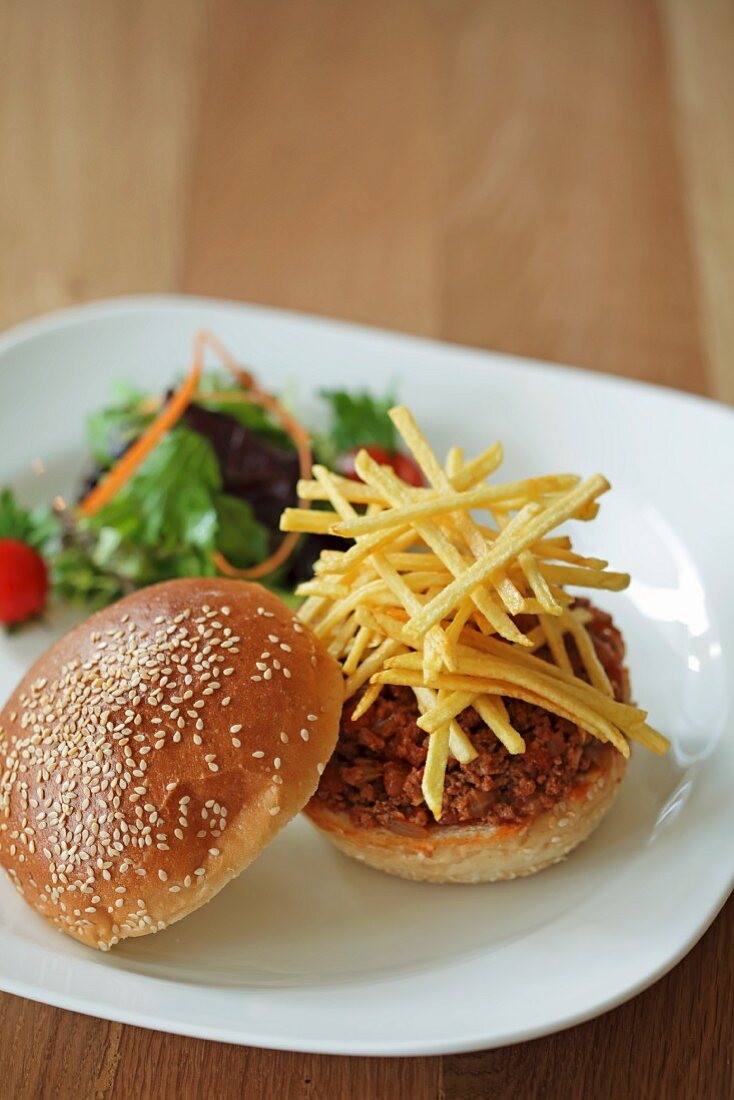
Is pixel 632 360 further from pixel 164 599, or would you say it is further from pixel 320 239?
pixel 164 599

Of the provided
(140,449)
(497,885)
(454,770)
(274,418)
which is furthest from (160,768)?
(274,418)

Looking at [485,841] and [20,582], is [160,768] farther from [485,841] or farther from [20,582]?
[20,582]

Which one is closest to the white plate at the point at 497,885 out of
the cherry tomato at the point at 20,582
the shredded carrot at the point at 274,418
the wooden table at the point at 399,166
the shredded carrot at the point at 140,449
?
the cherry tomato at the point at 20,582

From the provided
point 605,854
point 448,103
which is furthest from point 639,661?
point 448,103

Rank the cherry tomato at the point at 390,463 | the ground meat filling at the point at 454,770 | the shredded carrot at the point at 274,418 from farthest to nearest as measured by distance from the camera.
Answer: the cherry tomato at the point at 390,463 → the shredded carrot at the point at 274,418 → the ground meat filling at the point at 454,770

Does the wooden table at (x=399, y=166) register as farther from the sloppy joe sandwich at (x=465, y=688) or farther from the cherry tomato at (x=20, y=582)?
the sloppy joe sandwich at (x=465, y=688)

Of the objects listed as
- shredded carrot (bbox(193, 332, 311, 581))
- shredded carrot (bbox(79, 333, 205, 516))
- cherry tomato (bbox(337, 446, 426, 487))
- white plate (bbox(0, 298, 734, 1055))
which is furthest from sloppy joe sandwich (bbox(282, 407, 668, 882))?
shredded carrot (bbox(79, 333, 205, 516))
